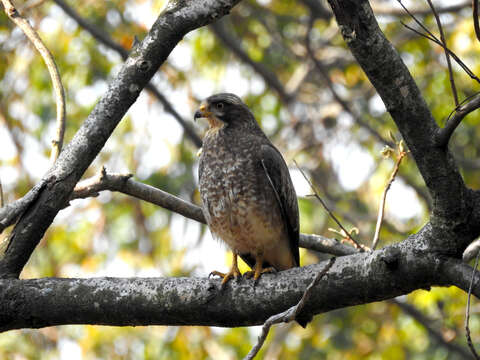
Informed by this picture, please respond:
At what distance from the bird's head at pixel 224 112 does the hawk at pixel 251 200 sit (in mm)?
254

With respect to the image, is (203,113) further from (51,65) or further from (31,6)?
(31,6)

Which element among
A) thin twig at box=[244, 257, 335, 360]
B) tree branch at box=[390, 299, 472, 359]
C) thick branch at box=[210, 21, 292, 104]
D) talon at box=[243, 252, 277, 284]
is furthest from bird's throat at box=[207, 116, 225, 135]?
thick branch at box=[210, 21, 292, 104]

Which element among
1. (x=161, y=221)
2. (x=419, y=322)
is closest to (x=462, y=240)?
(x=419, y=322)

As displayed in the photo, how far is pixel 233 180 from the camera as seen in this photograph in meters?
4.71

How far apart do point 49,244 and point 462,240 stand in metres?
7.58

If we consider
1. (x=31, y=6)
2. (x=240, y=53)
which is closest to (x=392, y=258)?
(x=31, y=6)

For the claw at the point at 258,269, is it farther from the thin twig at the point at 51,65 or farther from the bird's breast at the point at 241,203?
the thin twig at the point at 51,65

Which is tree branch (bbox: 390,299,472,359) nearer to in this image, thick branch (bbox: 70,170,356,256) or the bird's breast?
the bird's breast

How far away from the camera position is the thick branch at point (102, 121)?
11.7 feet

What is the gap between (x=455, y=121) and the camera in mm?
2771

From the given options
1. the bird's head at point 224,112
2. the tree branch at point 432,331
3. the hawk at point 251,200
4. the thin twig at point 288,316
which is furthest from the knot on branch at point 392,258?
the tree branch at point 432,331

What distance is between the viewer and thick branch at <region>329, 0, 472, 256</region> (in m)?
2.82

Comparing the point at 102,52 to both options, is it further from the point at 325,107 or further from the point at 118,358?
the point at 118,358

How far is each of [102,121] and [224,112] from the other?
1.81m
